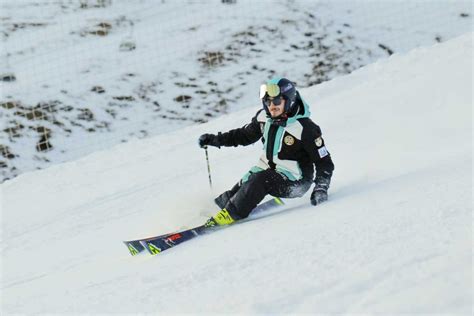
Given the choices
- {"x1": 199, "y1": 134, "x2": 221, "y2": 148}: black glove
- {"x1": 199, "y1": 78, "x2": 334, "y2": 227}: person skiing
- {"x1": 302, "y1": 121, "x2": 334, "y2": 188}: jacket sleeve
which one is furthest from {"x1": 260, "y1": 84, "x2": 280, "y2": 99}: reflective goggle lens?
{"x1": 199, "y1": 134, "x2": 221, "y2": 148}: black glove

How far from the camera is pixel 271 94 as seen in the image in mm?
5328

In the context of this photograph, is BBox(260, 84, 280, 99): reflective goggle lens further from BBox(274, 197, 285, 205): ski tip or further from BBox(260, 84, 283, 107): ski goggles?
BBox(274, 197, 285, 205): ski tip

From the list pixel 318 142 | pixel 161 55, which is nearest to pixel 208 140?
pixel 318 142

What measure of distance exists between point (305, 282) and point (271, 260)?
453 mm

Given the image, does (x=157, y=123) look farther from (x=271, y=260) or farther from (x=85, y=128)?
(x=271, y=260)

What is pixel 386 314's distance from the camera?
10.3ft

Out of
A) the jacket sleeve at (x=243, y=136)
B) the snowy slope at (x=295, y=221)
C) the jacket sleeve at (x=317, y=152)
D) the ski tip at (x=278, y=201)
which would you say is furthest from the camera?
the jacket sleeve at (x=243, y=136)

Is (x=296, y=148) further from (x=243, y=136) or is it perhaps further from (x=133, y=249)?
(x=133, y=249)

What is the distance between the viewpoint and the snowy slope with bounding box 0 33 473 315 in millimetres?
3527

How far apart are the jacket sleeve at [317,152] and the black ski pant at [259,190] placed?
0.72ft

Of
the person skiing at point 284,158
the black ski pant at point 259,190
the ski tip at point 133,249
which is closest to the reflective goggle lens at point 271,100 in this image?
the person skiing at point 284,158

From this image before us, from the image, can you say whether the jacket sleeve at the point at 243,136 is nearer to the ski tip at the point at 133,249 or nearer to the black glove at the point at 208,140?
the black glove at the point at 208,140

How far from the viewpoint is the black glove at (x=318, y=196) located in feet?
17.4

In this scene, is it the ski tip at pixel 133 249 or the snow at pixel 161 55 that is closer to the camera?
the ski tip at pixel 133 249
